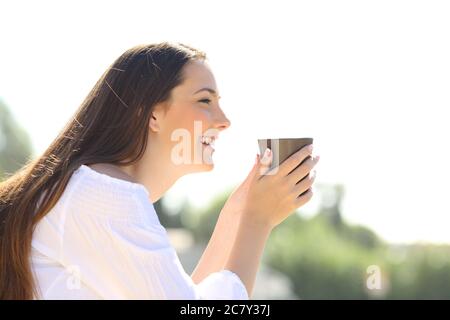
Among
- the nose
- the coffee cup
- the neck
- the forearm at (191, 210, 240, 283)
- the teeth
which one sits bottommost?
the forearm at (191, 210, 240, 283)

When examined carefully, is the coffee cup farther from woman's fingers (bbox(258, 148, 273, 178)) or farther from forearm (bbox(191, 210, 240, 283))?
forearm (bbox(191, 210, 240, 283))

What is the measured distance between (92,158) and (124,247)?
407mm

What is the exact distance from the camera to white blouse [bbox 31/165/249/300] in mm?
2525

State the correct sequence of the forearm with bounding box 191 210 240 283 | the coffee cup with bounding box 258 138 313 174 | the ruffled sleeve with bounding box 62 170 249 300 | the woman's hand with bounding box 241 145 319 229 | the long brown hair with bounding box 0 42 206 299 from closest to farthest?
the ruffled sleeve with bounding box 62 170 249 300
the long brown hair with bounding box 0 42 206 299
the woman's hand with bounding box 241 145 319 229
the coffee cup with bounding box 258 138 313 174
the forearm with bounding box 191 210 240 283

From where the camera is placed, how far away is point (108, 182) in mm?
2648

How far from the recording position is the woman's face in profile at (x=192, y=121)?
2.99m

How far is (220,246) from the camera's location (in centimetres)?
324

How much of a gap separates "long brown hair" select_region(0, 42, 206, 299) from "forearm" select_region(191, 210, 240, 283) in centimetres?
50

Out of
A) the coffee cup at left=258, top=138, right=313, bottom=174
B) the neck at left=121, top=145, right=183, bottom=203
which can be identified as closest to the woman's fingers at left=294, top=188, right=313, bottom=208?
the coffee cup at left=258, top=138, right=313, bottom=174

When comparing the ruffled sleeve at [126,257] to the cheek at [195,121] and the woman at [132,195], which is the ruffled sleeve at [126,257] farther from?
the cheek at [195,121]

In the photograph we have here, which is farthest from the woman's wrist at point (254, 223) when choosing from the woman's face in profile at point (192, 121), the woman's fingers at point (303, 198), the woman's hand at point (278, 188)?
the woman's face in profile at point (192, 121)

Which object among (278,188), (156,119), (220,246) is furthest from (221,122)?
(220,246)

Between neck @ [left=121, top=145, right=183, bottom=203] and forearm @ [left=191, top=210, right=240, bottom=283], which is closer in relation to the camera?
neck @ [left=121, top=145, right=183, bottom=203]
